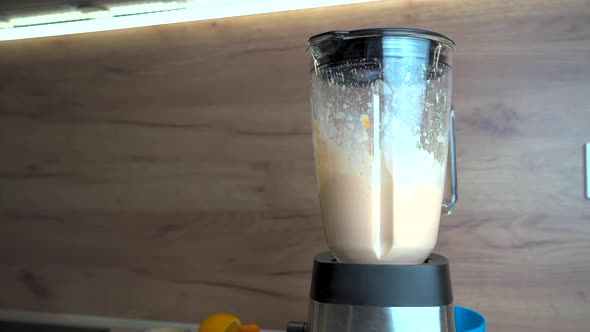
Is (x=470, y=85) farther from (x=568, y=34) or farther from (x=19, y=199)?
(x=19, y=199)

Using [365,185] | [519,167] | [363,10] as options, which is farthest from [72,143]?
[519,167]

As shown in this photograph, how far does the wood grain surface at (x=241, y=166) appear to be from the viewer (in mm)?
832

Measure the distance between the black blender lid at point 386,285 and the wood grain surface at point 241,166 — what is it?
331mm

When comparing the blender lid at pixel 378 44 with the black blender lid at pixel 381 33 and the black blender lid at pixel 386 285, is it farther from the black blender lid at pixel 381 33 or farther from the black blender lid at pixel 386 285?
the black blender lid at pixel 386 285

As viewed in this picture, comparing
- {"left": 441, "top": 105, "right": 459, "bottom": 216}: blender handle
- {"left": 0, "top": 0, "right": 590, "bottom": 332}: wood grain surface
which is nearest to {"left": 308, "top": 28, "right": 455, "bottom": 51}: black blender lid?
{"left": 441, "top": 105, "right": 459, "bottom": 216}: blender handle

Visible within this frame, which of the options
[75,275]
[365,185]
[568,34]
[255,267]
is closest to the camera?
[365,185]

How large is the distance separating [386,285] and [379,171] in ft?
A: 0.40

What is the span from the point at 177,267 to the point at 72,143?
0.35 meters

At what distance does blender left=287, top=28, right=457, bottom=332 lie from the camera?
21.8 inches

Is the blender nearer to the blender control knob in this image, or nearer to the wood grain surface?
the blender control knob

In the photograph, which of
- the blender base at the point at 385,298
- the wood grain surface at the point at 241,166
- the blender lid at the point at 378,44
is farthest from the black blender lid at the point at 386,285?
the wood grain surface at the point at 241,166

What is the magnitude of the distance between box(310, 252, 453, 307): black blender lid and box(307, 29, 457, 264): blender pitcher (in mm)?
38

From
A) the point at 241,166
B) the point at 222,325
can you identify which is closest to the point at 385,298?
the point at 222,325

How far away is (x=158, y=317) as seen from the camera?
1.04 metres
